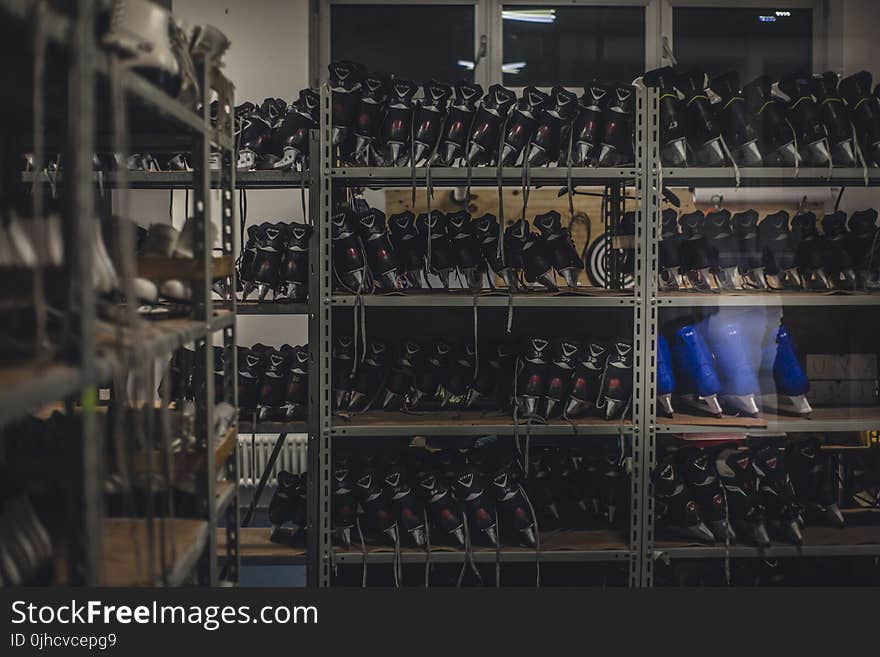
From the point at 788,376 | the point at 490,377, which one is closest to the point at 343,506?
the point at 490,377

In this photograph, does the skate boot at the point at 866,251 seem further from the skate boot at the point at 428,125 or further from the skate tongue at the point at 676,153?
the skate boot at the point at 428,125

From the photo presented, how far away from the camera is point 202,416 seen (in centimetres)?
185

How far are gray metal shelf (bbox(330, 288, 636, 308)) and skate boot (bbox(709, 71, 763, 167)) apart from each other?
2.08 ft

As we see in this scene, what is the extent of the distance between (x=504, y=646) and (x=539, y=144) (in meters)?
1.62

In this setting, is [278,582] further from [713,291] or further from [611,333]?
[713,291]

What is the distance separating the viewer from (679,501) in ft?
9.11

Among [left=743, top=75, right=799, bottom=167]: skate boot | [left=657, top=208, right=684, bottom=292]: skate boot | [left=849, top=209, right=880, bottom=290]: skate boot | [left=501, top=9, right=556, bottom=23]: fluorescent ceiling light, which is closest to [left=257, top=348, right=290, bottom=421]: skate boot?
[left=657, top=208, right=684, bottom=292]: skate boot

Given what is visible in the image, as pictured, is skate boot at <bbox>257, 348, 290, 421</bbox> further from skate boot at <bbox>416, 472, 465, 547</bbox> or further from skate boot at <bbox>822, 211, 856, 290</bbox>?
skate boot at <bbox>822, 211, 856, 290</bbox>

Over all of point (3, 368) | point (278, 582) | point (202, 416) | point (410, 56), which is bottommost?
point (278, 582)

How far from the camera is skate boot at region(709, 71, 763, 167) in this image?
9.02ft

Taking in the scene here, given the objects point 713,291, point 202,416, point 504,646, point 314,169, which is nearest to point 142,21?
point 202,416

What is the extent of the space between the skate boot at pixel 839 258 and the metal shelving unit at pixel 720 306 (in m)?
0.08

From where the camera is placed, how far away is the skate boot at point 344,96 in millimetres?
2736

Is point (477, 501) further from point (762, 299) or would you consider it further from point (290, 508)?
point (762, 299)
